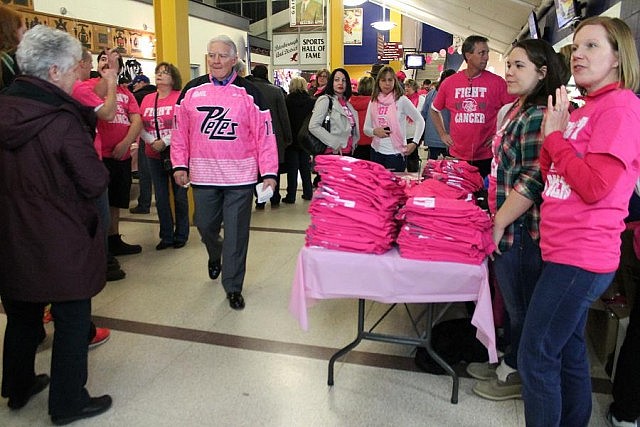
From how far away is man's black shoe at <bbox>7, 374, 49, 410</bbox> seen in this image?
2.24 metres

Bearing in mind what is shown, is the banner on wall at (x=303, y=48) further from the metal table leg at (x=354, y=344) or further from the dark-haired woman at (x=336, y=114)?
the metal table leg at (x=354, y=344)

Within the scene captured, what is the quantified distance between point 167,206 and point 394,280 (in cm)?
320

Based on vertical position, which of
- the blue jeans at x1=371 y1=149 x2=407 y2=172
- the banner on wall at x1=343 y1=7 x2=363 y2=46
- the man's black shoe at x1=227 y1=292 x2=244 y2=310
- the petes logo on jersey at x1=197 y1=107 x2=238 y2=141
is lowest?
the man's black shoe at x1=227 y1=292 x2=244 y2=310

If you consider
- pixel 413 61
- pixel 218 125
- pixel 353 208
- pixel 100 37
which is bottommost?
pixel 353 208

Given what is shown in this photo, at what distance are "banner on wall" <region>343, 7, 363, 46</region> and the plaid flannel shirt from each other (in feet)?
66.7

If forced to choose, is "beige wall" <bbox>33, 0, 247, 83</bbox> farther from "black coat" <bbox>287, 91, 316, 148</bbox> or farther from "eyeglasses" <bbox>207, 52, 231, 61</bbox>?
"eyeglasses" <bbox>207, 52, 231, 61</bbox>

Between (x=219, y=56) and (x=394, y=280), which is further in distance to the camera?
(x=219, y=56)

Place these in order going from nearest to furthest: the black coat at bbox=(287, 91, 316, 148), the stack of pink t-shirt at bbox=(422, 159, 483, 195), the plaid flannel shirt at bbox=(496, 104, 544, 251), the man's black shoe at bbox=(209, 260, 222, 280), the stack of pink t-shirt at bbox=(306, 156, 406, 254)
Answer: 1. the plaid flannel shirt at bbox=(496, 104, 544, 251)
2. the stack of pink t-shirt at bbox=(306, 156, 406, 254)
3. the stack of pink t-shirt at bbox=(422, 159, 483, 195)
4. the man's black shoe at bbox=(209, 260, 222, 280)
5. the black coat at bbox=(287, 91, 316, 148)

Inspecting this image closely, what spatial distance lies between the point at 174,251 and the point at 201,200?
5.04 feet

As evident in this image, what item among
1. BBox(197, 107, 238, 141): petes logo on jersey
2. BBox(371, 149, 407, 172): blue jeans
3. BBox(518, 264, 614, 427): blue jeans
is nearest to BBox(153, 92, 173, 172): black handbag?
BBox(197, 107, 238, 141): petes logo on jersey

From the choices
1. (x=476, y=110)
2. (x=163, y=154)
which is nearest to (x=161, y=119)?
(x=163, y=154)

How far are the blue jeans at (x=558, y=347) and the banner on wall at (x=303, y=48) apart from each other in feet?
28.7

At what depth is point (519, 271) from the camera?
2.01 metres

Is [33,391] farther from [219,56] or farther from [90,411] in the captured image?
[219,56]
